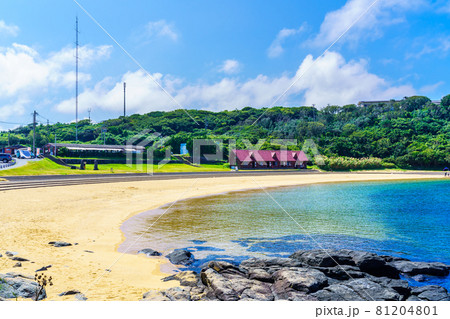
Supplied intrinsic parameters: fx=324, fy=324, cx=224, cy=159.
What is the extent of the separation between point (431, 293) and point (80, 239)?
46.9 feet

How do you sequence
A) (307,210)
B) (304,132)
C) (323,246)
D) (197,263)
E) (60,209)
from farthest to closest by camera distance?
(304,132), (307,210), (60,209), (323,246), (197,263)

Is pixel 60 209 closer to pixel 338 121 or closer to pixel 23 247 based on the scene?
pixel 23 247

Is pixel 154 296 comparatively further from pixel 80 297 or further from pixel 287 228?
pixel 287 228

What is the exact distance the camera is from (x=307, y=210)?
27.1m

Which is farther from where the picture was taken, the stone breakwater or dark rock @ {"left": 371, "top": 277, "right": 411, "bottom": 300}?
dark rock @ {"left": 371, "top": 277, "right": 411, "bottom": 300}

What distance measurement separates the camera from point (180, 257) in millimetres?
13078

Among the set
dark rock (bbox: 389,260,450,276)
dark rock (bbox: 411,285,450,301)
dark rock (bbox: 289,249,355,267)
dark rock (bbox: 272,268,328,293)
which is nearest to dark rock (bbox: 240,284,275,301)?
dark rock (bbox: 272,268,328,293)

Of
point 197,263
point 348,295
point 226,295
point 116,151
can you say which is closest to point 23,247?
point 197,263

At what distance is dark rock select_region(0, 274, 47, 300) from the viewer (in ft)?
25.6

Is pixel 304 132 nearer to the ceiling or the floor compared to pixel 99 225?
nearer to the ceiling

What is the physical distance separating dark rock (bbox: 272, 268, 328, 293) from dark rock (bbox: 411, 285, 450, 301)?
112 inches

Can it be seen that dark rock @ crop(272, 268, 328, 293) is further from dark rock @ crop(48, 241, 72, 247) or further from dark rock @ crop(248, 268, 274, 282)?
dark rock @ crop(48, 241, 72, 247)

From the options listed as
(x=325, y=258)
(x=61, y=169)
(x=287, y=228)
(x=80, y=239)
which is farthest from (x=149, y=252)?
(x=61, y=169)
